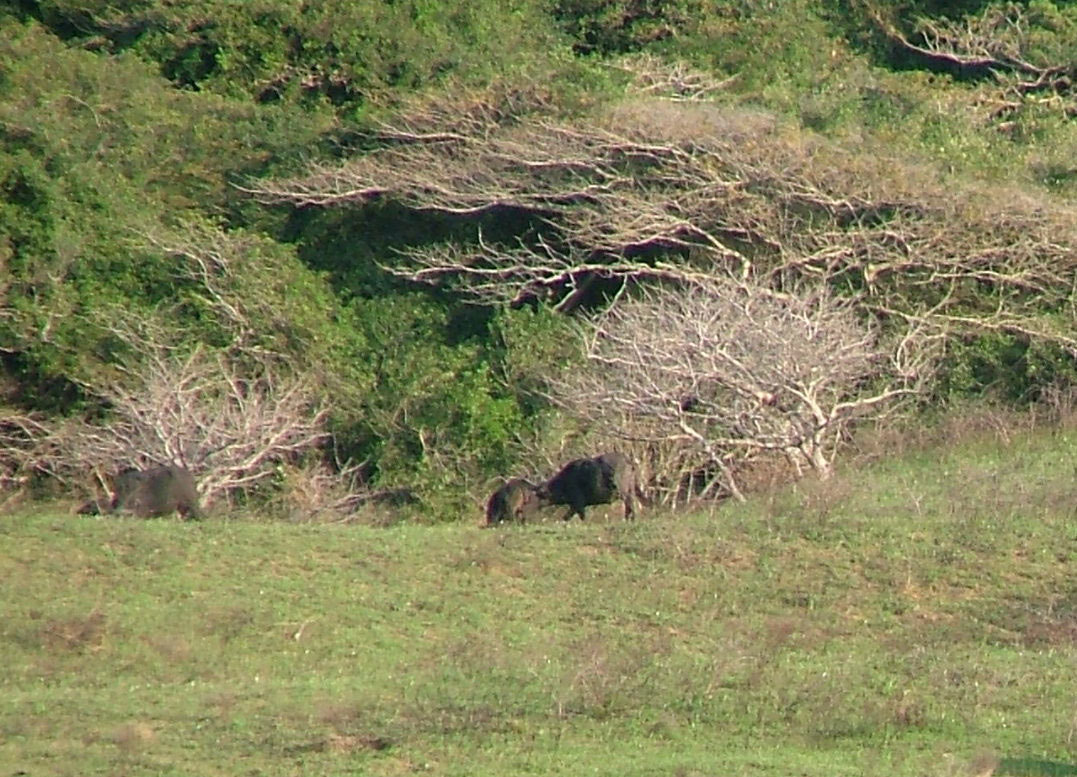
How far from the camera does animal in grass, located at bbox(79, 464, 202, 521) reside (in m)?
15.7

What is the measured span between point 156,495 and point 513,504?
9.99ft

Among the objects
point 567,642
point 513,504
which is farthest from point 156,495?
point 567,642

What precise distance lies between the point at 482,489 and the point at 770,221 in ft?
14.9

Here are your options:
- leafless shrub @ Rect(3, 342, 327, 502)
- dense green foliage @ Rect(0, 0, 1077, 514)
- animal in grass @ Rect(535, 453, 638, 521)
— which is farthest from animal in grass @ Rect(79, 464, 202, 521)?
dense green foliage @ Rect(0, 0, 1077, 514)

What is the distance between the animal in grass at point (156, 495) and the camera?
51.6 ft

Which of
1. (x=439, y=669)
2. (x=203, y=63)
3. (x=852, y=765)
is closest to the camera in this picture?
(x=852, y=765)

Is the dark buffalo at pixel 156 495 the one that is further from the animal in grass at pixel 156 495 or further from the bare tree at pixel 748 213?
the bare tree at pixel 748 213

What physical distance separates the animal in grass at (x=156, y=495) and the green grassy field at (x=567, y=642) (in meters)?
1.36

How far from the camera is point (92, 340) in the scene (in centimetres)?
2191

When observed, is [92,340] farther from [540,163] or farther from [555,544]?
[555,544]

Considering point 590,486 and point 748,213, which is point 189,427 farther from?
point 748,213

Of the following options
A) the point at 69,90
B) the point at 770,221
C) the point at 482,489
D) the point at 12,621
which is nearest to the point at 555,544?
the point at 12,621

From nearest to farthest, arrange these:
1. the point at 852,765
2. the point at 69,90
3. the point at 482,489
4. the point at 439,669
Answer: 1. the point at 852,765
2. the point at 439,669
3. the point at 482,489
4. the point at 69,90

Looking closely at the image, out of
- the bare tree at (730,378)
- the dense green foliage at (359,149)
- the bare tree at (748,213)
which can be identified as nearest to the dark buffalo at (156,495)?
the bare tree at (730,378)
